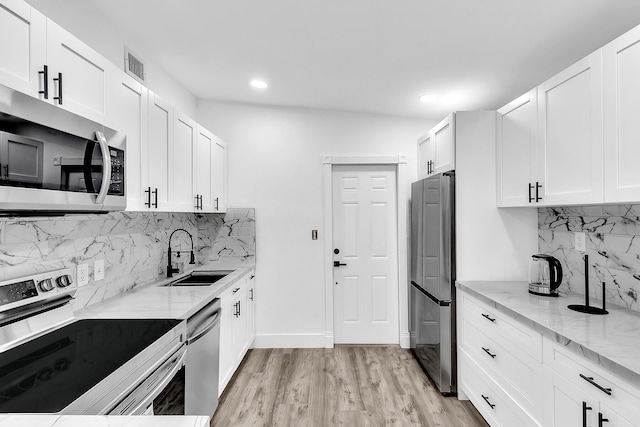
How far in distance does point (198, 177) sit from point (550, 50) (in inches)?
104

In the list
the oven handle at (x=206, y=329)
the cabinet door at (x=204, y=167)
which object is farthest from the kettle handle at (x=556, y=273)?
the cabinet door at (x=204, y=167)

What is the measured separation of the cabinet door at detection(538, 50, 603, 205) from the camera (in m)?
1.66

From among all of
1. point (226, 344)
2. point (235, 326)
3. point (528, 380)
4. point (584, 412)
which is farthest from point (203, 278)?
point (584, 412)

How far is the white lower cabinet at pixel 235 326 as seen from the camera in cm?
260

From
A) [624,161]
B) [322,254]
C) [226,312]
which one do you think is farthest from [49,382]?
[322,254]

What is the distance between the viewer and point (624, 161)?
1511mm

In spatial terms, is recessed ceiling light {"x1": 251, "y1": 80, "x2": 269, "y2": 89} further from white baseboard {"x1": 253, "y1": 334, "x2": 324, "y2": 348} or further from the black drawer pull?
the black drawer pull

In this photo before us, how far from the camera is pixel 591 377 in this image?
137cm

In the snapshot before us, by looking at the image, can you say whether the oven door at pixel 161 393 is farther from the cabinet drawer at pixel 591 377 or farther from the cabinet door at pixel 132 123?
the cabinet drawer at pixel 591 377

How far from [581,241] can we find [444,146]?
46.3 inches

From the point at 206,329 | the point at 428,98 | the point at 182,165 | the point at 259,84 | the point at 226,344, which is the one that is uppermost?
the point at 259,84

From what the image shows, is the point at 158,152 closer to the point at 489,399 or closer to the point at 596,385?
the point at 596,385

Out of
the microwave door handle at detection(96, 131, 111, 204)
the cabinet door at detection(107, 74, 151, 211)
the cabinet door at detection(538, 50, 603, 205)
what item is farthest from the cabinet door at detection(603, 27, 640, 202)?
the cabinet door at detection(107, 74, 151, 211)

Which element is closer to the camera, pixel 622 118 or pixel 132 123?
pixel 622 118
